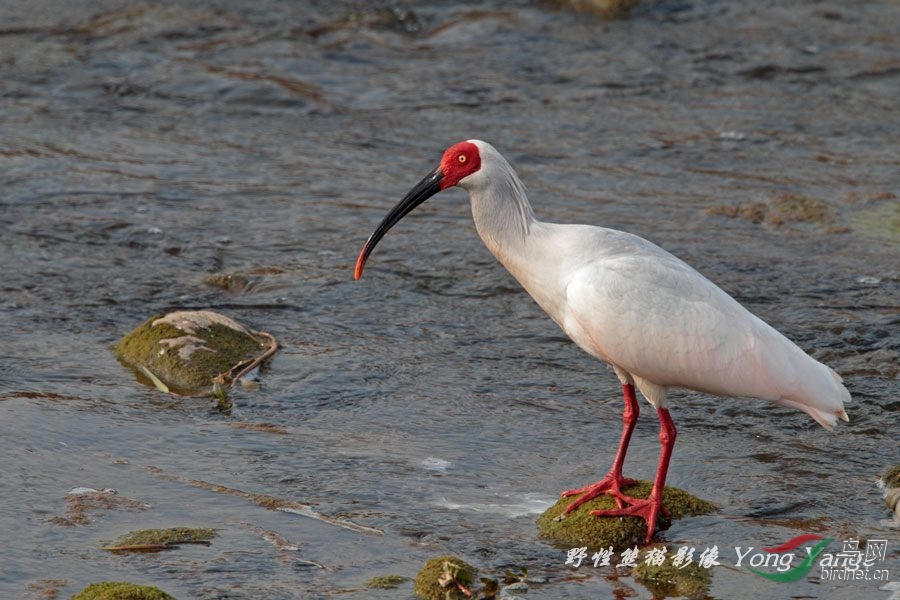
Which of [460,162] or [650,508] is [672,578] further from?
[460,162]

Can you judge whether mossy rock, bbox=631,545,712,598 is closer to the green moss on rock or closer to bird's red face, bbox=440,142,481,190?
the green moss on rock

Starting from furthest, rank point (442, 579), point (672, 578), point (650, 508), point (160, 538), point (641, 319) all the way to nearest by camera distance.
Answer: point (641, 319) < point (650, 508) < point (160, 538) < point (672, 578) < point (442, 579)

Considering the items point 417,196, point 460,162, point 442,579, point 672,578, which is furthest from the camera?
point 417,196

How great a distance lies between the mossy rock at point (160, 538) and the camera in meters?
5.75

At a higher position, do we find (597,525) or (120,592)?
(120,592)

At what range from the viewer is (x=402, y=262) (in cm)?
1017

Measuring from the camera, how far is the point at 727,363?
20.8 ft

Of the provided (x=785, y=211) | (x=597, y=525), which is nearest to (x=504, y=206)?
(x=597, y=525)

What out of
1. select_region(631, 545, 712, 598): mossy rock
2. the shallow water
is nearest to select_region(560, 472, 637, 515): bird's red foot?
the shallow water

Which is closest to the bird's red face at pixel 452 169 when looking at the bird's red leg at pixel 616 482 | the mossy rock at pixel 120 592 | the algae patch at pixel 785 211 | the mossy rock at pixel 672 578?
the bird's red leg at pixel 616 482

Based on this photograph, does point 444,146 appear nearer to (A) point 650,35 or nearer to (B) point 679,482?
(A) point 650,35

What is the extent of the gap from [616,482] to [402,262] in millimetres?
4140

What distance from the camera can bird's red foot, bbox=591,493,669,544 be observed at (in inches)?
240

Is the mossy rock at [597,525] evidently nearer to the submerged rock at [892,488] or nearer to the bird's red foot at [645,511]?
the bird's red foot at [645,511]
